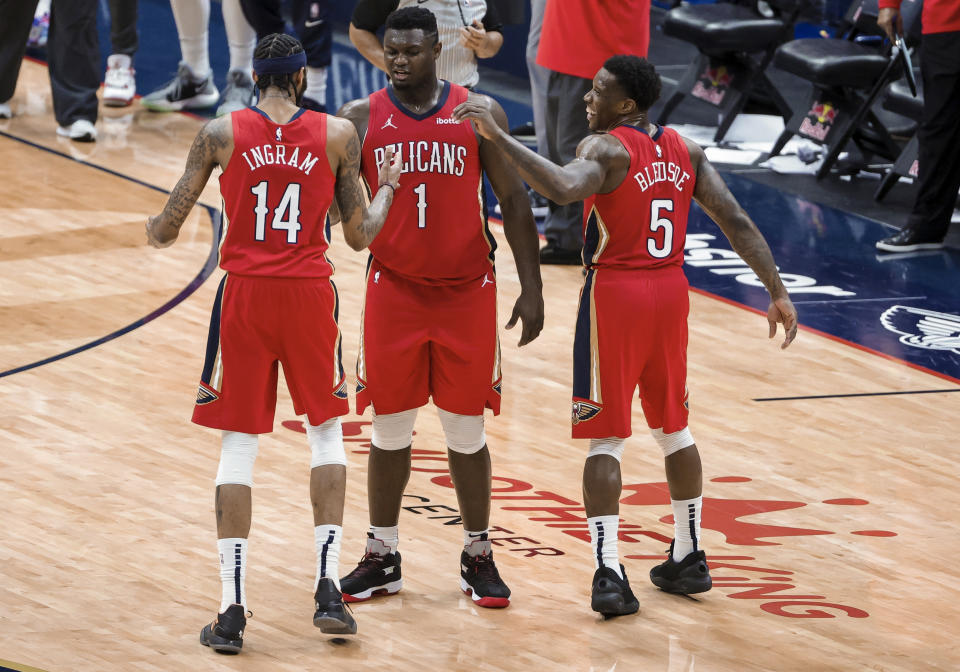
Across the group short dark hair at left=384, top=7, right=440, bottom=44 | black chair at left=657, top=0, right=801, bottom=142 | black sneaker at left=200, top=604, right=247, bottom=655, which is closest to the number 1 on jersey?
short dark hair at left=384, top=7, right=440, bottom=44

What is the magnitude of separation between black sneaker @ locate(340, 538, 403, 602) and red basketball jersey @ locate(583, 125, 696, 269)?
104cm

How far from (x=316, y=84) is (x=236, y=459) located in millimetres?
6757

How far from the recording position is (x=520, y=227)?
14.9ft

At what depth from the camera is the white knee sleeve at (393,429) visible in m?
4.57

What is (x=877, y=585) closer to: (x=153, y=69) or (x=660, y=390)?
(x=660, y=390)

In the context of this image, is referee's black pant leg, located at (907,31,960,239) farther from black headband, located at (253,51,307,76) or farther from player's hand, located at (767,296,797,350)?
black headband, located at (253,51,307,76)

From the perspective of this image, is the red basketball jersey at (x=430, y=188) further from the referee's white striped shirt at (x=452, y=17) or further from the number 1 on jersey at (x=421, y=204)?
the referee's white striped shirt at (x=452, y=17)

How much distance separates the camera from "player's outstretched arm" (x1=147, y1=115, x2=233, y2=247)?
4078 millimetres

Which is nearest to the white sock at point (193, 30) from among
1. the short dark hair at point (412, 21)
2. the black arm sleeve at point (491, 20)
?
the black arm sleeve at point (491, 20)

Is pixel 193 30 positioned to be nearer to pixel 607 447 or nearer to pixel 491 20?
pixel 491 20

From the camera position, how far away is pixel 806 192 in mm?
9875

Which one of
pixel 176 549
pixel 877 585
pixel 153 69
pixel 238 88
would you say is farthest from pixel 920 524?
pixel 153 69

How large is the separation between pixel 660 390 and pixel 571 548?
0.71 m

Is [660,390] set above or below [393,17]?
below
